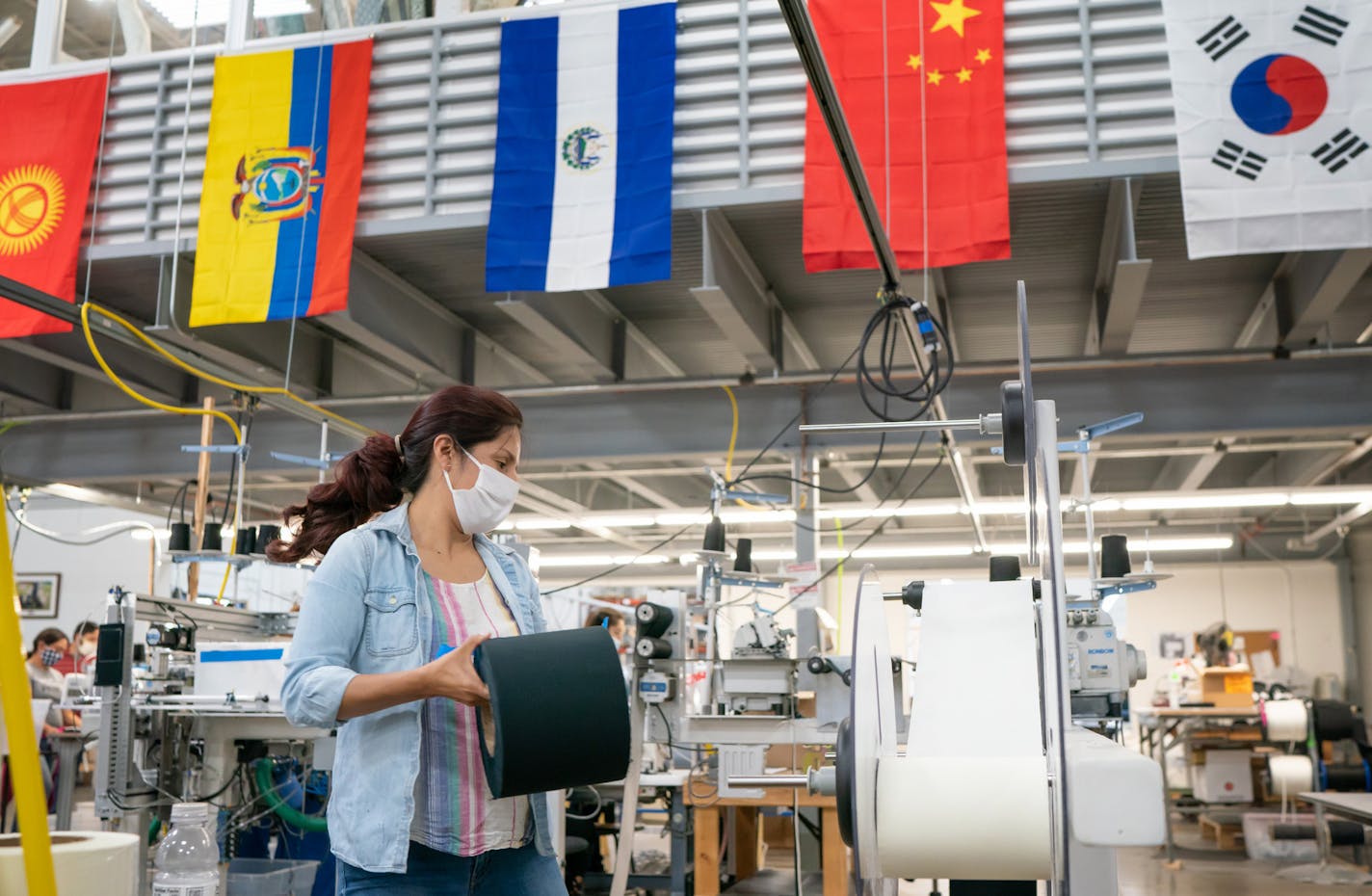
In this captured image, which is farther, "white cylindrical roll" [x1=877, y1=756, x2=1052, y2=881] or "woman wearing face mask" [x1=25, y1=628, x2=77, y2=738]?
"woman wearing face mask" [x1=25, y1=628, x2=77, y2=738]

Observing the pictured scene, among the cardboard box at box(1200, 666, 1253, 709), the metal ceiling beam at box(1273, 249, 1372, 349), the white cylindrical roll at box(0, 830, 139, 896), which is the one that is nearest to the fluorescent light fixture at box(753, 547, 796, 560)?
the cardboard box at box(1200, 666, 1253, 709)

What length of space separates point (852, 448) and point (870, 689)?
16.9ft

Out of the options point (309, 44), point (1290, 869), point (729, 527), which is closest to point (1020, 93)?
point (309, 44)

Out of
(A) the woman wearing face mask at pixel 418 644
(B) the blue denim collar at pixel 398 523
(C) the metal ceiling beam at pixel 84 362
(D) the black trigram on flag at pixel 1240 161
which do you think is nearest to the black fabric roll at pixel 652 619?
(A) the woman wearing face mask at pixel 418 644

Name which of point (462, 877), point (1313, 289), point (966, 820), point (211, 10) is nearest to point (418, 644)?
point (462, 877)

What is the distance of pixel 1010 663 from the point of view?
1850 mm

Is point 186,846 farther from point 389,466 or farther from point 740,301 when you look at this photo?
point 740,301

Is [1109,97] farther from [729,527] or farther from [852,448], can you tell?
[729,527]

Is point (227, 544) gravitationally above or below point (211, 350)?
below

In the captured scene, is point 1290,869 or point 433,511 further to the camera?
point 1290,869

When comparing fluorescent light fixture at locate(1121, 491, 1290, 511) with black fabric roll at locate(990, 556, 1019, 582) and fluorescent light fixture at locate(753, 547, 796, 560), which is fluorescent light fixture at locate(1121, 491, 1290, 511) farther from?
black fabric roll at locate(990, 556, 1019, 582)

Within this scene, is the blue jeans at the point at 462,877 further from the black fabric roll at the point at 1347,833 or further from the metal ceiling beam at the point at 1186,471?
the metal ceiling beam at the point at 1186,471

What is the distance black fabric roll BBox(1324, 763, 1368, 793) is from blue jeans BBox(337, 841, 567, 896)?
820cm

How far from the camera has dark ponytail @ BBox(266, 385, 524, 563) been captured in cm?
176
